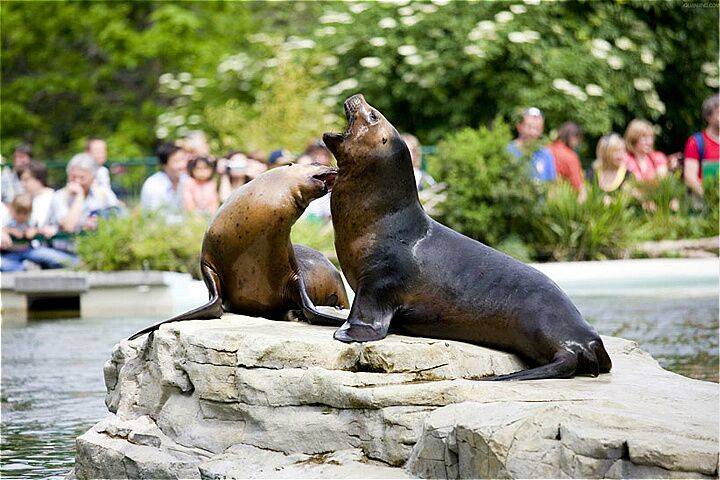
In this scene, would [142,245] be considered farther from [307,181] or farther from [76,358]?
[307,181]

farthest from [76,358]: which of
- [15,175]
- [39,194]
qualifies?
[15,175]

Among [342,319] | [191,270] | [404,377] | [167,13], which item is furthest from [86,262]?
[167,13]

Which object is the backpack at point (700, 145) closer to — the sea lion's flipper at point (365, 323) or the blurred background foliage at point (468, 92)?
the blurred background foliage at point (468, 92)

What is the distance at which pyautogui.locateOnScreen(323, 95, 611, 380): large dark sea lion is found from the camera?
6.11 meters

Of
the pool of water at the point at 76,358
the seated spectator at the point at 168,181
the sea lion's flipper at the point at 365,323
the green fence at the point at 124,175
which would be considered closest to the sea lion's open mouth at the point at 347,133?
the sea lion's flipper at the point at 365,323

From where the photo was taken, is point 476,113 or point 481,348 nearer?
point 481,348

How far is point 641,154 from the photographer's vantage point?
17672 mm

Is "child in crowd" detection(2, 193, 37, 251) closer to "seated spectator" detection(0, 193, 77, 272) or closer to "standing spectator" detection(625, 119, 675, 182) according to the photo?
"seated spectator" detection(0, 193, 77, 272)

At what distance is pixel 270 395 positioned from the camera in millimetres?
5828

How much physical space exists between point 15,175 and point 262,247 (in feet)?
35.0

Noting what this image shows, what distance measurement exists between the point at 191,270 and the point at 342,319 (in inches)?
324

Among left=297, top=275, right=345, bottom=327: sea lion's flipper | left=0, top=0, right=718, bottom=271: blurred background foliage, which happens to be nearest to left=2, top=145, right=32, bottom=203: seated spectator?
left=0, top=0, right=718, bottom=271: blurred background foliage

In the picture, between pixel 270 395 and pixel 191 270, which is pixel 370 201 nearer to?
pixel 270 395

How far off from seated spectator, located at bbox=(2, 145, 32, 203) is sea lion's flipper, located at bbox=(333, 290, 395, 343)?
10872 millimetres
